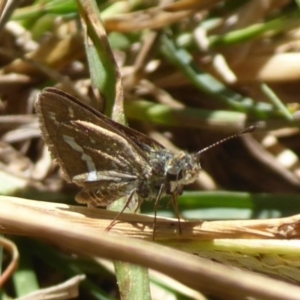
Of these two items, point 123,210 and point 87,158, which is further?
point 87,158

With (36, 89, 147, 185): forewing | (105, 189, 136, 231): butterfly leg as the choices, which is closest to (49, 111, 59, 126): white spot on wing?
(36, 89, 147, 185): forewing

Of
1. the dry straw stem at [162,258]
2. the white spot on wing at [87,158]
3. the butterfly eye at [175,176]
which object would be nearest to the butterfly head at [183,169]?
the butterfly eye at [175,176]

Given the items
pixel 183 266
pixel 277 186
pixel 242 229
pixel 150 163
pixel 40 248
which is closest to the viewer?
pixel 183 266

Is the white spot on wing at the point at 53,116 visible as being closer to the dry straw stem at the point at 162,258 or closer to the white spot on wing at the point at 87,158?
the white spot on wing at the point at 87,158

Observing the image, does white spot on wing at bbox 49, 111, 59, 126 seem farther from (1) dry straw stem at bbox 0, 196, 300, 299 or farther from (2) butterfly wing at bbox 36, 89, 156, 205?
(1) dry straw stem at bbox 0, 196, 300, 299

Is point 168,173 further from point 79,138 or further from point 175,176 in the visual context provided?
point 79,138

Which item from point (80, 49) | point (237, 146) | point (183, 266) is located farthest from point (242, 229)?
point (80, 49)

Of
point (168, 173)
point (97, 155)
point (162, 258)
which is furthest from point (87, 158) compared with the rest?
point (162, 258)

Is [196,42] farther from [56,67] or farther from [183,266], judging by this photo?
[183,266]
